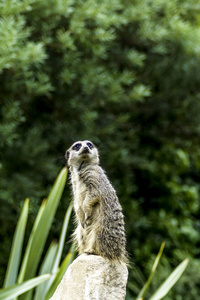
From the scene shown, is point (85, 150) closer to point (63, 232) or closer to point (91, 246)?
point (91, 246)

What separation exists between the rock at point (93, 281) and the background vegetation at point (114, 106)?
54.7 inches

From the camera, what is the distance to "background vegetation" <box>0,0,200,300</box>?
163 inches

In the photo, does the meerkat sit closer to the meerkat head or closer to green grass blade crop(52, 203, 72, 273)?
the meerkat head

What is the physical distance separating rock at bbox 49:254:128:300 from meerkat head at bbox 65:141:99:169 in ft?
1.62

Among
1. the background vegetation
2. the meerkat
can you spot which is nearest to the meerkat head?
the meerkat

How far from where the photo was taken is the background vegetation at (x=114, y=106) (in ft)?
13.6

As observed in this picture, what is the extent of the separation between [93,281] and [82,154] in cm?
63

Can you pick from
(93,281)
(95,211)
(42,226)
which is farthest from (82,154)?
(42,226)

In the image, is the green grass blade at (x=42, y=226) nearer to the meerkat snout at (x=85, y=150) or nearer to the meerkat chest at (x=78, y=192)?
the meerkat chest at (x=78, y=192)

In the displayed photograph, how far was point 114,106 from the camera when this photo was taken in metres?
4.85

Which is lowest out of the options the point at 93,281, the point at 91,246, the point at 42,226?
the point at 93,281

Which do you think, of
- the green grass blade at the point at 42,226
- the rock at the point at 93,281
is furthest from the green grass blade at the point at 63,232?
the rock at the point at 93,281

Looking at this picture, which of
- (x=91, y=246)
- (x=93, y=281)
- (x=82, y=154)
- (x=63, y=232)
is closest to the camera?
(x=93, y=281)

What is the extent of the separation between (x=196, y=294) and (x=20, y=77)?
289 cm
